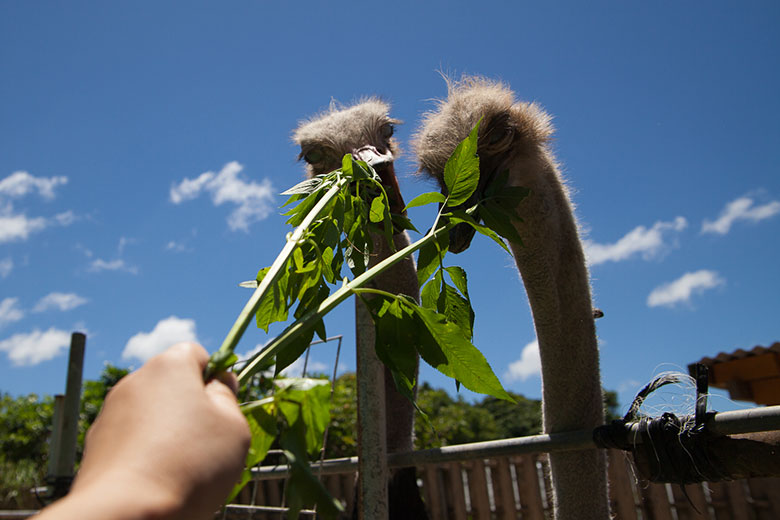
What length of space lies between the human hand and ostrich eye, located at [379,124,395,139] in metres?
1.65

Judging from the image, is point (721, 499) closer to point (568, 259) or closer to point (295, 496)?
point (568, 259)

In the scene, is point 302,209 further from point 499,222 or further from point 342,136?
point 342,136

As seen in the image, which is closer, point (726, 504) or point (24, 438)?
point (726, 504)

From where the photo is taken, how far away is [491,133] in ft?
4.66

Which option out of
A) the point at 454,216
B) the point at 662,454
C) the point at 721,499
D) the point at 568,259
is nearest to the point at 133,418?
the point at 454,216

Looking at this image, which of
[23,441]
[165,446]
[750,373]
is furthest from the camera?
[23,441]

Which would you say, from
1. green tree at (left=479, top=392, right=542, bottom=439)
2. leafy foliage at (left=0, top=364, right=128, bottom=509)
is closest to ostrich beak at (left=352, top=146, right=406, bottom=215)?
leafy foliage at (left=0, top=364, right=128, bottom=509)

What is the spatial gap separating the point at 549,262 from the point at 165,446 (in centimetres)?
114

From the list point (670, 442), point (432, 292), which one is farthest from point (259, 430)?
point (670, 442)

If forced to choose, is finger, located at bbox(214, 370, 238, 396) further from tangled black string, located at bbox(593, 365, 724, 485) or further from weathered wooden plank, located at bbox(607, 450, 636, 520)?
weathered wooden plank, located at bbox(607, 450, 636, 520)

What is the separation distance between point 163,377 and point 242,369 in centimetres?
18

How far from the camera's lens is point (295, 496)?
1.45 ft

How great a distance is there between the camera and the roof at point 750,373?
10.6 ft

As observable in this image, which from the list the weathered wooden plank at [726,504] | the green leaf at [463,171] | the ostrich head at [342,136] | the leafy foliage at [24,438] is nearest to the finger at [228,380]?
the green leaf at [463,171]
